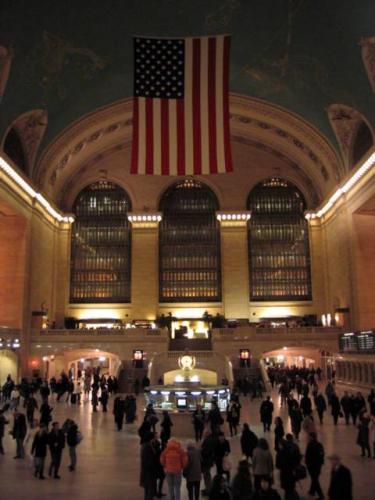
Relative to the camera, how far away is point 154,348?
2945 centimetres

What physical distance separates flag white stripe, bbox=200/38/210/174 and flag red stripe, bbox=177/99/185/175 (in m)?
0.60

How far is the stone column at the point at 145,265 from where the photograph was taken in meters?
36.5

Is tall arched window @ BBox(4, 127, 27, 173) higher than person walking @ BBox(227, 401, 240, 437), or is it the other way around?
tall arched window @ BBox(4, 127, 27, 173)

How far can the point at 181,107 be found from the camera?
16938 mm

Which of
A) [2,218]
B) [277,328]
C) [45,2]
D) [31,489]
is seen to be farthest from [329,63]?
[31,489]

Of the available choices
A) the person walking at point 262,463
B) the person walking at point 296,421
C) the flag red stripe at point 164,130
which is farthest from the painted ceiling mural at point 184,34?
the person walking at point 262,463

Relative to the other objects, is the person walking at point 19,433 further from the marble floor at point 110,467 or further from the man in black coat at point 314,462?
the man in black coat at point 314,462

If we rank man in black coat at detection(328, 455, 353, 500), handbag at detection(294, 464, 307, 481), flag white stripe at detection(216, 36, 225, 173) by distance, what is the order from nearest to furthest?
man in black coat at detection(328, 455, 353, 500), handbag at detection(294, 464, 307, 481), flag white stripe at detection(216, 36, 225, 173)

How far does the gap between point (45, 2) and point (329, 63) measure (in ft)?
40.0

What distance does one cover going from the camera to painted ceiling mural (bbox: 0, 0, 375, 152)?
2100 centimetres

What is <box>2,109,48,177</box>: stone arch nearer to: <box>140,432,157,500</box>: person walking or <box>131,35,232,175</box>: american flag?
<box>131,35,232,175</box>: american flag

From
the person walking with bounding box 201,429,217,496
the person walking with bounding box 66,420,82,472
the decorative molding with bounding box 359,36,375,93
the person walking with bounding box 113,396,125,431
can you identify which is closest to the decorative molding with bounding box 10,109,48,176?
the decorative molding with bounding box 359,36,375,93

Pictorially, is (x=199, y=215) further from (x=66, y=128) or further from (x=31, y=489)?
(x=31, y=489)

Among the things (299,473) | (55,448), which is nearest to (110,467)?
(55,448)
